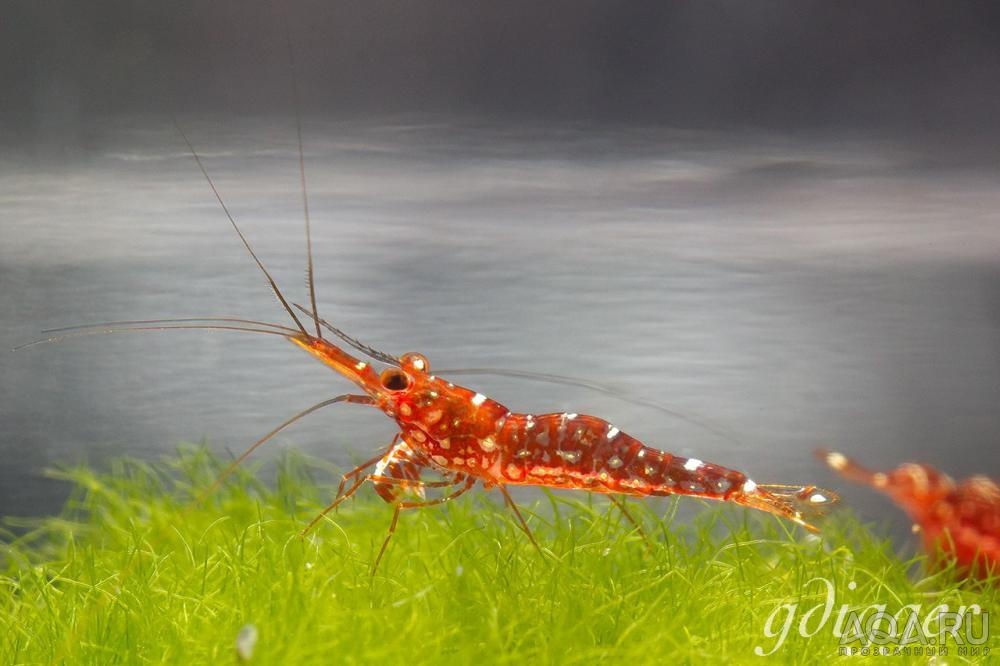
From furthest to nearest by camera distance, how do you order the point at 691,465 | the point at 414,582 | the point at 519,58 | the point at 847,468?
the point at 847,468 → the point at 519,58 → the point at 691,465 → the point at 414,582

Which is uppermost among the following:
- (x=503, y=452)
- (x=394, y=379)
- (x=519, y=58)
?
(x=519, y=58)

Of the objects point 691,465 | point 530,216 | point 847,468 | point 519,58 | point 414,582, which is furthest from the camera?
point 847,468

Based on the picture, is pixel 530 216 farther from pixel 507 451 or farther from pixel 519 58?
pixel 507 451

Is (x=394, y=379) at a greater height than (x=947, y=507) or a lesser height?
greater

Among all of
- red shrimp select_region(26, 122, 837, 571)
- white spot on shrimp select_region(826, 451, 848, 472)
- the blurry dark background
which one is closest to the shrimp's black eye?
red shrimp select_region(26, 122, 837, 571)

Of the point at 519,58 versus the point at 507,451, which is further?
the point at 519,58

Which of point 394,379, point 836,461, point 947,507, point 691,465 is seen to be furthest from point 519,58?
point 947,507
